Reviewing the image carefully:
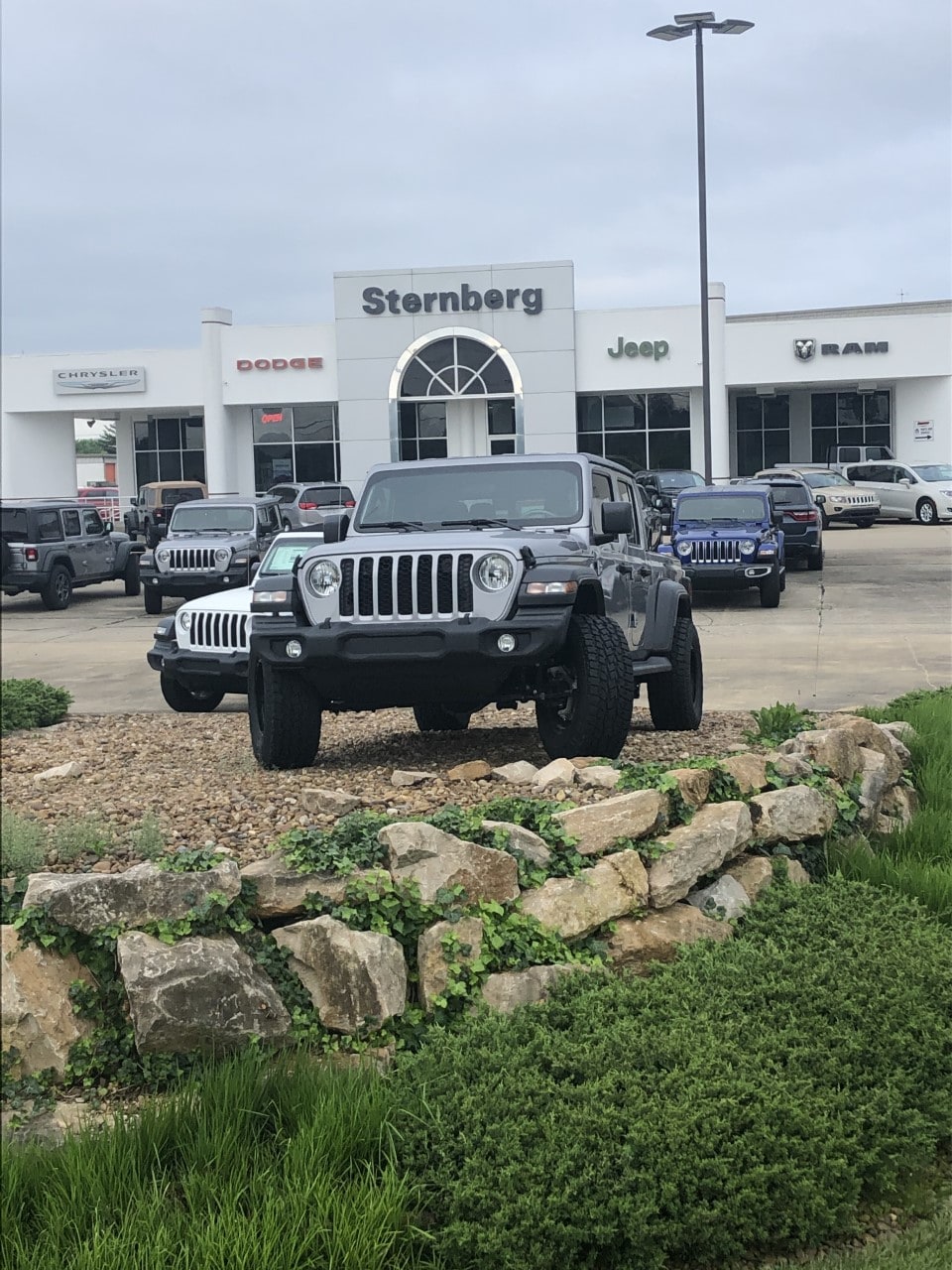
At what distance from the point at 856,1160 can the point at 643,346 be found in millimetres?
40470

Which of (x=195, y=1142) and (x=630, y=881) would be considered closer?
(x=195, y=1142)

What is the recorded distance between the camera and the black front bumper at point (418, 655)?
262 inches

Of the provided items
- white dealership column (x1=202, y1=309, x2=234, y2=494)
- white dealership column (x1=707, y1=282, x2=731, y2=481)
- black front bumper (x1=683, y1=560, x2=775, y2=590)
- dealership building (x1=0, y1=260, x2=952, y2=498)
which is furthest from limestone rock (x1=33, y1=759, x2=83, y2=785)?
white dealership column (x1=202, y1=309, x2=234, y2=494)

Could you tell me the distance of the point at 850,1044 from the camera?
4.60m

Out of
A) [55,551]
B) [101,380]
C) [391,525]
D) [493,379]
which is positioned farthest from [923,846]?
[101,380]

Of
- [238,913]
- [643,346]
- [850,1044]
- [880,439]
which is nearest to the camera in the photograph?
[850,1044]

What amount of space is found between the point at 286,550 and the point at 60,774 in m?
6.39

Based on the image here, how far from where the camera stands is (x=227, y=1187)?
12.7ft

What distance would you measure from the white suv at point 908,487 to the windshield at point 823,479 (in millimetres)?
312

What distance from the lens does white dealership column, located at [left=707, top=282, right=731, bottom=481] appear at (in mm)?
43906

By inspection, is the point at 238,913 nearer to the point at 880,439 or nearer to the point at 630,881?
the point at 630,881

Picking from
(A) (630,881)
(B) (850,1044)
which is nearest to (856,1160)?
(B) (850,1044)

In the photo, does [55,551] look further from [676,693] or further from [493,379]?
[493,379]

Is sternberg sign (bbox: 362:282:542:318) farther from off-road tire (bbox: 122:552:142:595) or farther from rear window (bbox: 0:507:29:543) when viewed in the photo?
rear window (bbox: 0:507:29:543)
